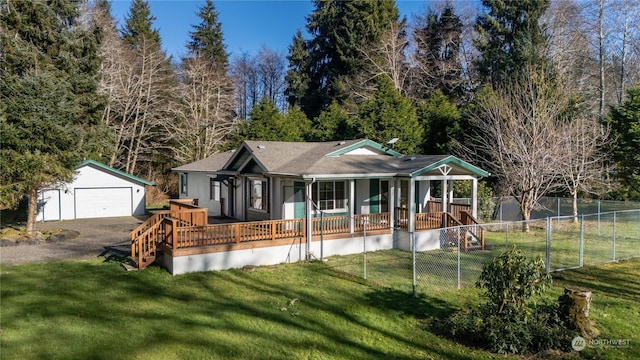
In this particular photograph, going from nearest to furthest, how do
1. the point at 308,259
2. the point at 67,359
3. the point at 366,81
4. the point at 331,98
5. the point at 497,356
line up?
the point at 67,359
the point at 497,356
the point at 308,259
the point at 366,81
the point at 331,98

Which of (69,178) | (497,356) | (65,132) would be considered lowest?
(497,356)

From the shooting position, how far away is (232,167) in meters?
19.4

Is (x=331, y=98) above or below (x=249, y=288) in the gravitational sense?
above

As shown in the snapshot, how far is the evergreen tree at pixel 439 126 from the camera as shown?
2539cm

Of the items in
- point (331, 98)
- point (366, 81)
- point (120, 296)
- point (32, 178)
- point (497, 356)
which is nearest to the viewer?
point (497, 356)

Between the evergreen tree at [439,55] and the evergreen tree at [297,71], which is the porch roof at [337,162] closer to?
the evergreen tree at [439,55]

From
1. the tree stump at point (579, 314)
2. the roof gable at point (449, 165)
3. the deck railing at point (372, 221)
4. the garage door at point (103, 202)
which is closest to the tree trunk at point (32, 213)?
the garage door at point (103, 202)

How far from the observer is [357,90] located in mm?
37938

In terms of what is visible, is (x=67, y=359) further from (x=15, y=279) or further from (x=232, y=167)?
(x=232, y=167)

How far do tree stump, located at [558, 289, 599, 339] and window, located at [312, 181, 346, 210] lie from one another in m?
9.35

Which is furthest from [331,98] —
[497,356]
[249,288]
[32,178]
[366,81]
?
[497,356]

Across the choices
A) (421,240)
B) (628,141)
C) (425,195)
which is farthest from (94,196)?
(628,141)

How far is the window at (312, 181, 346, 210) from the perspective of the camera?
1617 centimetres

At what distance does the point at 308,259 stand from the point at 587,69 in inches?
1173
